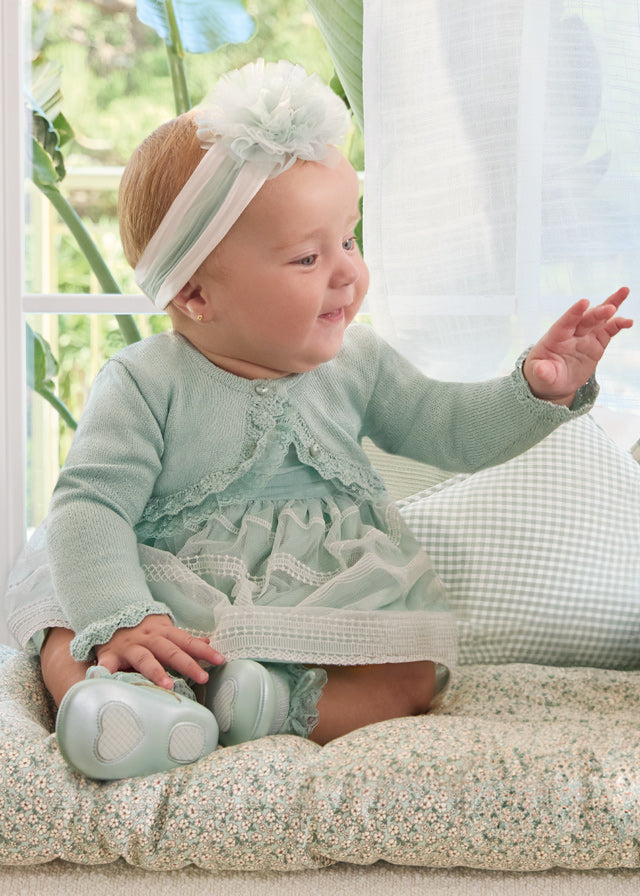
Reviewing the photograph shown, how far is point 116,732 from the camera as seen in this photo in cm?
73

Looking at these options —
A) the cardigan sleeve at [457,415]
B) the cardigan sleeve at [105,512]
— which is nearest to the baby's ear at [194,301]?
the cardigan sleeve at [105,512]

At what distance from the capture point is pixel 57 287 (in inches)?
69.6

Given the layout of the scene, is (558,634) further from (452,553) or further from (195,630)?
(195,630)

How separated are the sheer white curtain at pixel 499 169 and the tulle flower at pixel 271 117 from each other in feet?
0.96

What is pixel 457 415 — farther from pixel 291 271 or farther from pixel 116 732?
pixel 116 732

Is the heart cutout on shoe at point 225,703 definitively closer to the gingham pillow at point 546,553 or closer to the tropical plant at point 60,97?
the gingham pillow at point 546,553

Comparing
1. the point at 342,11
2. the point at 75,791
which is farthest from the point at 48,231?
the point at 75,791

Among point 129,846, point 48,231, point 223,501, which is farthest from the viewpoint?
point 48,231

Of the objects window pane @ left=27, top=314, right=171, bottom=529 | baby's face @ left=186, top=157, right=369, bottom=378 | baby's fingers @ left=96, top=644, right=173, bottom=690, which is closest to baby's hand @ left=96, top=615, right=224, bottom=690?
baby's fingers @ left=96, top=644, right=173, bottom=690

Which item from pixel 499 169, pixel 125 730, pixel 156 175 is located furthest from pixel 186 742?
pixel 499 169

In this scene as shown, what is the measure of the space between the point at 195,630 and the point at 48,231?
3.41 ft

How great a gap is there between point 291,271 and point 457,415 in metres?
0.29

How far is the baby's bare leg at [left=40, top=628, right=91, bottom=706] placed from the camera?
3.07 feet

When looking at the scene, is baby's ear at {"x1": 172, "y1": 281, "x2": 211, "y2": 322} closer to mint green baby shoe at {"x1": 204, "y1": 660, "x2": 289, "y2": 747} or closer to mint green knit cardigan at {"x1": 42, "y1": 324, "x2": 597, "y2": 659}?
mint green knit cardigan at {"x1": 42, "y1": 324, "x2": 597, "y2": 659}
